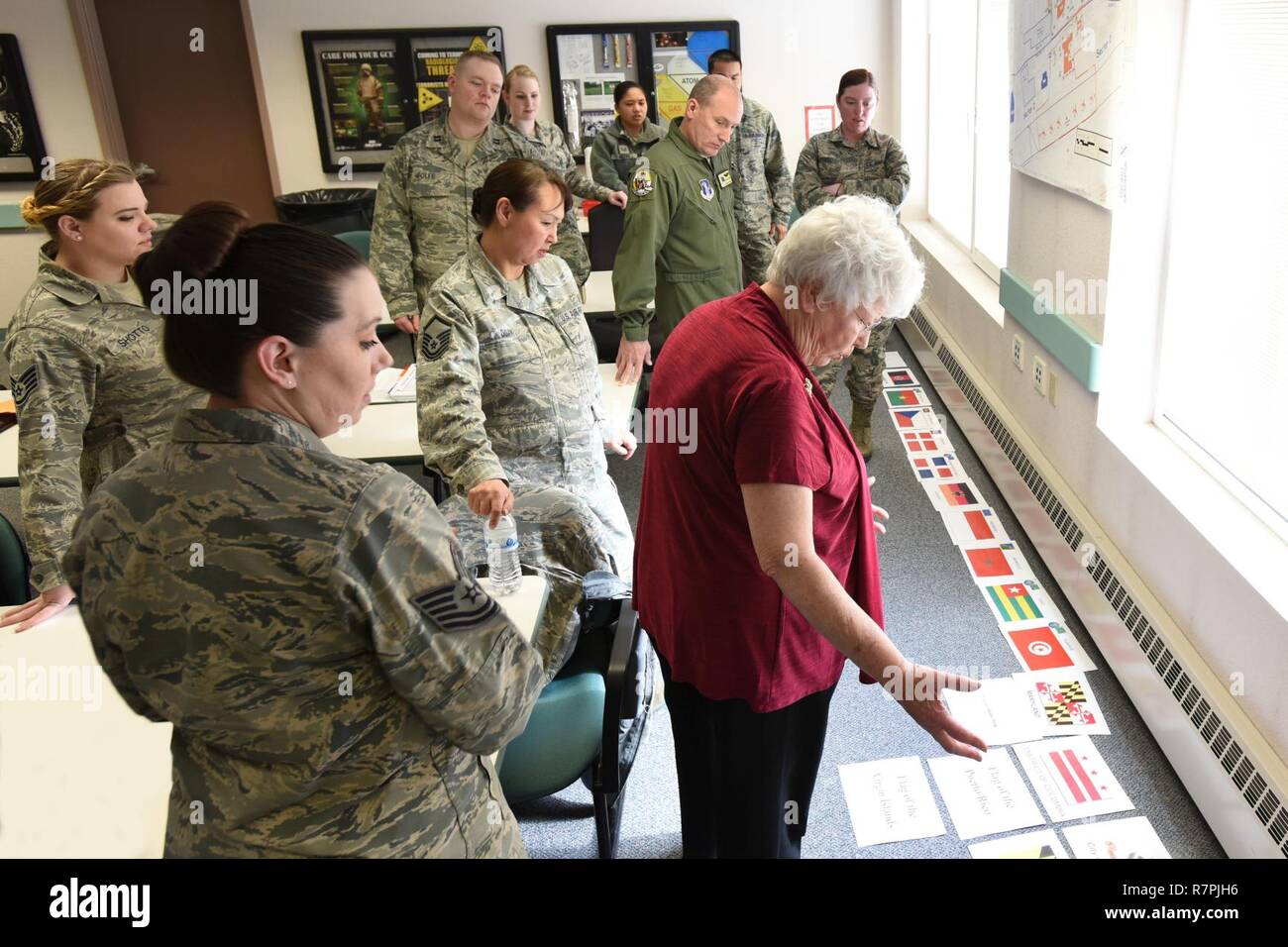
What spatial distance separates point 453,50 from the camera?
6.61 meters

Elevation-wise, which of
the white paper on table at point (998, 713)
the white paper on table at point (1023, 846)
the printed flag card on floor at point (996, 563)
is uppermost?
the printed flag card on floor at point (996, 563)

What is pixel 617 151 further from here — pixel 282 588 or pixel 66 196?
pixel 282 588

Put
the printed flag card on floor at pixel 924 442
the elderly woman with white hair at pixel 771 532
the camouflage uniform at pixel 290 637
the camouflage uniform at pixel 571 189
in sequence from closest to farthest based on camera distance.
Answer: the camouflage uniform at pixel 290 637, the elderly woman with white hair at pixel 771 532, the camouflage uniform at pixel 571 189, the printed flag card on floor at pixel 924 442

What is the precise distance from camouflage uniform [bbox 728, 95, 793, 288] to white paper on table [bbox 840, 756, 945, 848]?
7.92ft

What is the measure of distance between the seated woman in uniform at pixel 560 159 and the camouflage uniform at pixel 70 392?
264 cm

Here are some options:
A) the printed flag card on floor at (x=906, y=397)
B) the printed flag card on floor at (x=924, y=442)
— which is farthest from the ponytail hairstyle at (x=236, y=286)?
the printed flag card on floor at (x=906, y=397)

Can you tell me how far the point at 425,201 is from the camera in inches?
156

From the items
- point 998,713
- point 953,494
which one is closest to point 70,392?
point 998,713

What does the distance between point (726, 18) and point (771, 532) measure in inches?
236

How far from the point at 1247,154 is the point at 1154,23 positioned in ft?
1.50

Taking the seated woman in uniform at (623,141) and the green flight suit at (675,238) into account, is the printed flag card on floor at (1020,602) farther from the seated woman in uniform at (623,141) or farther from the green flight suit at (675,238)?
the seated woman in uniform at (623,141)

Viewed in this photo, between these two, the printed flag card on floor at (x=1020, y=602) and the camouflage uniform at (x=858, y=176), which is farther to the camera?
the camouflage uniform at (x=858, y=176)

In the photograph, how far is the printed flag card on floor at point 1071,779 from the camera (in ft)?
7.60
